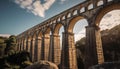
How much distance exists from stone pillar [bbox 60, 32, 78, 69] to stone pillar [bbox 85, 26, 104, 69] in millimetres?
4143

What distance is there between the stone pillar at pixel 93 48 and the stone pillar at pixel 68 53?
414 centimetres

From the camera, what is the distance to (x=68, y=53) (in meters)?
21.0

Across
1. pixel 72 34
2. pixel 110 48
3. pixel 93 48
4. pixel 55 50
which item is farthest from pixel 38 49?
pixel 93 48

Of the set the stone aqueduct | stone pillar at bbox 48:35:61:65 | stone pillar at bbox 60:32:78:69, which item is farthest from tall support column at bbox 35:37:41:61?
stone pillar at bbox 60:32:78:69

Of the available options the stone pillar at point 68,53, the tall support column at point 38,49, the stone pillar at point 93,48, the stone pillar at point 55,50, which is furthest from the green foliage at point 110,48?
the tall support column at point 38,49

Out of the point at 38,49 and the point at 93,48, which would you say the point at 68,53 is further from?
the point at 38,49

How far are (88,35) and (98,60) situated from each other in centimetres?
353

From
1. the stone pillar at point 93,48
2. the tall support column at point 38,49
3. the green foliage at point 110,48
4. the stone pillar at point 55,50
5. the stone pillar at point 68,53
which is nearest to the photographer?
the stone pillar at point 93,48

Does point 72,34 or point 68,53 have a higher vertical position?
point 72,34

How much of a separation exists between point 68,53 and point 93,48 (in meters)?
5.31

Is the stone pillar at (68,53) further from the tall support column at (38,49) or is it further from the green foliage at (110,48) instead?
the tall support column at (38,49)

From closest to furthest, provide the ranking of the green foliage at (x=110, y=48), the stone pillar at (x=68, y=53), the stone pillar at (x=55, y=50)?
the stone pillar at (x=68, y=53)
the green foliage at (x=110, y=48)
the stone pillar at (x=55, y=50)

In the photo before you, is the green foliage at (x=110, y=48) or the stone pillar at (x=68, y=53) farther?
the green foliage at (x=110, y=48)

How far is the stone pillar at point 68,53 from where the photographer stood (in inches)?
818
